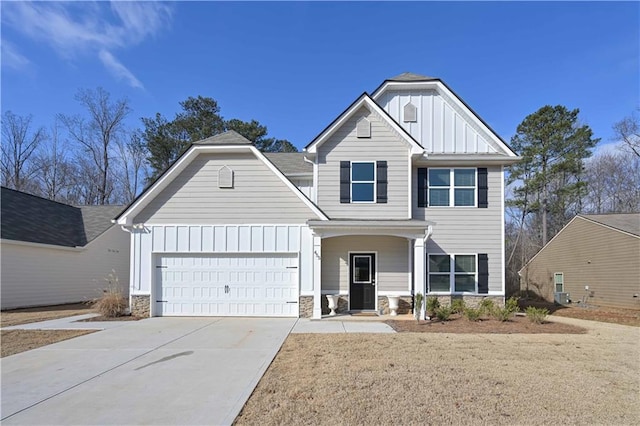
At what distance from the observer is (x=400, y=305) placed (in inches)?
537

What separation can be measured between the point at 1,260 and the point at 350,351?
14370 mm

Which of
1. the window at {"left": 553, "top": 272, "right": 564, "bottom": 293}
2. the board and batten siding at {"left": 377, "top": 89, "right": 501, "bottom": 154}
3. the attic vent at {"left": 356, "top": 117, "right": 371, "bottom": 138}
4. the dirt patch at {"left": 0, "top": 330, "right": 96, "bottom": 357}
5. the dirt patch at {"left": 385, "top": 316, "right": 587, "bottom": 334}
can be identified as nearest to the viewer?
the dirt patch at {"left": 0, "top": 330, "right": 96, "bottom": 357}

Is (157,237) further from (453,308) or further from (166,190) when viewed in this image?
(453,308)

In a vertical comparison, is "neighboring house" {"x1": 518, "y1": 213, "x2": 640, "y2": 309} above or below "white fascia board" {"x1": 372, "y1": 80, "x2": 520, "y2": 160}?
below

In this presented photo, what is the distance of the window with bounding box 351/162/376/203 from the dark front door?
209 cm

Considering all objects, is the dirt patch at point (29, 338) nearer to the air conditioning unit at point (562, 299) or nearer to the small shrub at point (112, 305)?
the small shrub at point (112, 305)

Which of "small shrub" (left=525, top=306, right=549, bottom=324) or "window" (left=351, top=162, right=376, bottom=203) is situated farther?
"window" (left=351, top=162, right=376, bottom=203)

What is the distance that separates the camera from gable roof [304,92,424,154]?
1371 centimetres

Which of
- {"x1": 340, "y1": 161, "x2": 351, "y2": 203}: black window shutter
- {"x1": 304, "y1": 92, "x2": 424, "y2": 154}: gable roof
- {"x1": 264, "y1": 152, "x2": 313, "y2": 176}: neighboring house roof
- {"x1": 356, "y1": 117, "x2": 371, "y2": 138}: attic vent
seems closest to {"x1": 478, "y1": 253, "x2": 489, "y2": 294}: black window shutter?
{"x1": 304, "y1": 92, "x2": 424, "y2": 154}: gable roof

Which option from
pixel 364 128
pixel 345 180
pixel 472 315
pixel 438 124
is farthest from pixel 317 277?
pixel 438 124

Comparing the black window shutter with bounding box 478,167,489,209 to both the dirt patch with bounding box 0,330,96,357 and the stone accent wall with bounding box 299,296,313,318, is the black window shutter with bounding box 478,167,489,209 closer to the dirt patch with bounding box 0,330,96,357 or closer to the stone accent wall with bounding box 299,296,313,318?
the stone accent wall with bounding box 299,296,313,318

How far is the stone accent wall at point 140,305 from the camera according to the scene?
516 inches

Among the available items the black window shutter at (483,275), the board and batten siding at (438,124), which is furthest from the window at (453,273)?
the board and batten siding at (438,124)

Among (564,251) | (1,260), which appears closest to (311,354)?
(1,260)
